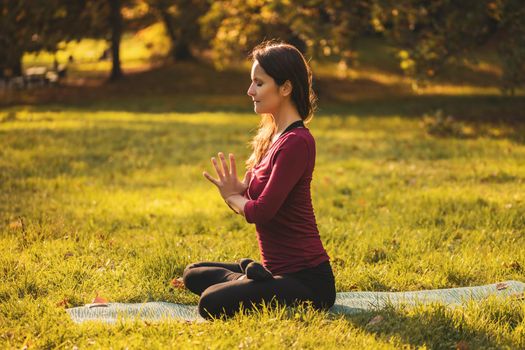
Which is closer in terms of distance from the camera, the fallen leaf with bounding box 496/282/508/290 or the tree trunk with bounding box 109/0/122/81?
the fallen leaf with bounding box 496/282/508/290

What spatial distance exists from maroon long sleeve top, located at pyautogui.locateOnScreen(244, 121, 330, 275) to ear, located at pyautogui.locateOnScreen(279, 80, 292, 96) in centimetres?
21

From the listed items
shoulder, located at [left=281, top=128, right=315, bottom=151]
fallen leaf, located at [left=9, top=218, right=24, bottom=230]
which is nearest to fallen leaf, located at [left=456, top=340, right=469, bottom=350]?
shoulder, located at [left=281, top=128, right=315, bottom=151]

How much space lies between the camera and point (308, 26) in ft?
55.4

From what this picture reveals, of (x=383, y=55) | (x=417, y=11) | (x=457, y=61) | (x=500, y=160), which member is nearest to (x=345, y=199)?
(x=500, y=160)

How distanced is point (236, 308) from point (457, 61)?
12110mm

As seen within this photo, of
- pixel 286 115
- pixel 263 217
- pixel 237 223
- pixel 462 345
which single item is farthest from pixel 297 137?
pixel 237 223

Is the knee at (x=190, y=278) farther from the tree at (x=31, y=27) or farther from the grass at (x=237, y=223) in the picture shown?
the tree at (x=31, y=27)

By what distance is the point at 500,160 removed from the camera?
10.7 m

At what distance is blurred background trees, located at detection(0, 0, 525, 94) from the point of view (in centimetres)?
1479

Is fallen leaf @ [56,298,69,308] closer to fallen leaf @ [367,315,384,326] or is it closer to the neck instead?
the neck

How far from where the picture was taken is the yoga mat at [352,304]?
441cm

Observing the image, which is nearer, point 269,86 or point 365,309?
point 269,86

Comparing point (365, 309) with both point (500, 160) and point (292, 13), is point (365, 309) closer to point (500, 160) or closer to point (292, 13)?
point (500, 160)

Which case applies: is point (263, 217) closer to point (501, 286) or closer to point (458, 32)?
point (501, 286)
